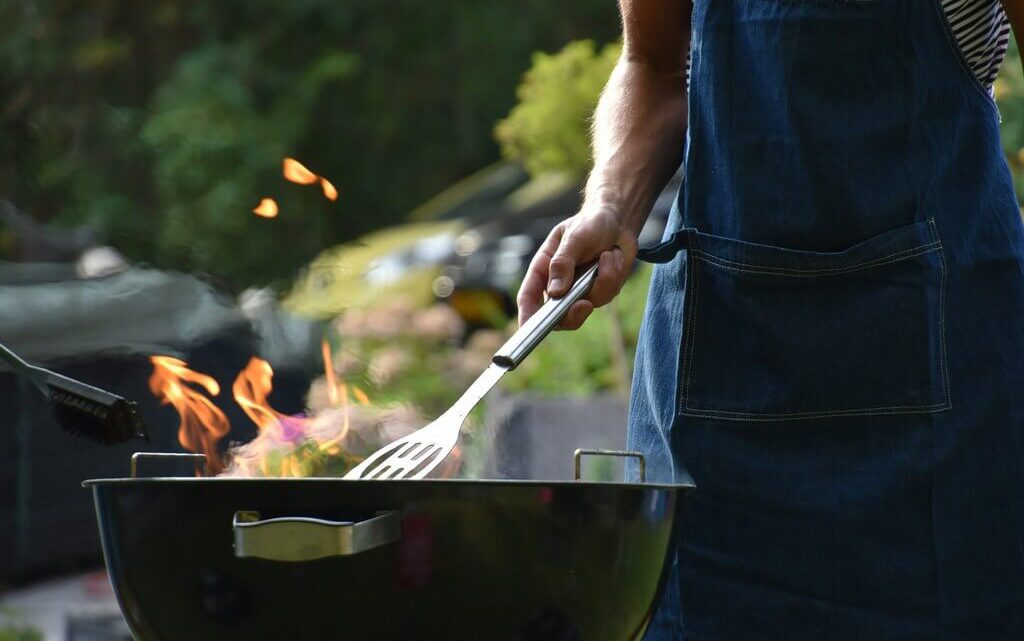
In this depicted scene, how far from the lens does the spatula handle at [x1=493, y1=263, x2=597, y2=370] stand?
42.3 inches

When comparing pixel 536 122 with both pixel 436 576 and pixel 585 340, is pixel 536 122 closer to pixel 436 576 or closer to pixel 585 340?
pixel 585 340

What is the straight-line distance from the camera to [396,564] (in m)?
0.93

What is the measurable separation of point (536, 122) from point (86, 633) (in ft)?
9.88

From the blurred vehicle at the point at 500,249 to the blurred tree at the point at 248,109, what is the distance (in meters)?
0.95

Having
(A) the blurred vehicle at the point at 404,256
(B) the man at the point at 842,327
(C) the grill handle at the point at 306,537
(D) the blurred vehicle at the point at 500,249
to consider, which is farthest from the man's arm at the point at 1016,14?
(D) the blurred vehicle at the point at 500,249

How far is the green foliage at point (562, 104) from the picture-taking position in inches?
209

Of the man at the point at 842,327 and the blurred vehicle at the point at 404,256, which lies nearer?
the man at the point at 842,327

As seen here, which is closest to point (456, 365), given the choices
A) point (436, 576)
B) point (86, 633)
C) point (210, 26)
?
point (86, 633)

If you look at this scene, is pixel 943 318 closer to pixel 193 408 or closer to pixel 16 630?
pixel 193 408

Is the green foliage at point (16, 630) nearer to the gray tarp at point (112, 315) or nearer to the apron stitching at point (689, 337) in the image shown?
the gray tarp at point (112, 315)

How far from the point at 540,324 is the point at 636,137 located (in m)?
0.34

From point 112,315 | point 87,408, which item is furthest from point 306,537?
point 112,315

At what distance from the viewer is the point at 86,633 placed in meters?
3.19

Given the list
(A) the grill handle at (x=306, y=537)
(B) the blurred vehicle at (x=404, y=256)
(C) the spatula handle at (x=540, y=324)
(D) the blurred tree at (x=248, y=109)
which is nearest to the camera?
(A) the grill handle at (x=306, y=537)
